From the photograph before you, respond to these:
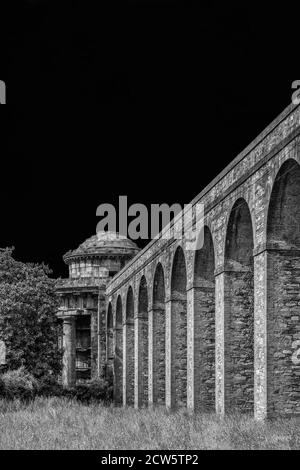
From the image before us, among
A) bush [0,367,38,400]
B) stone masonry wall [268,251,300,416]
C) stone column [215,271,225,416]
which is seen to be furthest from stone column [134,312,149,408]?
stone masonry wall [268,251,300,416]

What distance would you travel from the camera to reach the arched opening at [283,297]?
19.1 m

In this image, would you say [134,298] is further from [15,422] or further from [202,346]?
[15,422]

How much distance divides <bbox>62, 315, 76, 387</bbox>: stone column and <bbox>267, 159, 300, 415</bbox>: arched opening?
29.9 m

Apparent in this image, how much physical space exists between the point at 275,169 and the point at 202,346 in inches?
363

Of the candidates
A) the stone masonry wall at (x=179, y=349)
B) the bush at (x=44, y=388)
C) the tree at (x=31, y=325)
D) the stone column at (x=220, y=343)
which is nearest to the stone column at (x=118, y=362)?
the bush at (x=44, y=388)

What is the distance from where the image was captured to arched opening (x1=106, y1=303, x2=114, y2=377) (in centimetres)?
4872

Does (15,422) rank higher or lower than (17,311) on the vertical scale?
lower

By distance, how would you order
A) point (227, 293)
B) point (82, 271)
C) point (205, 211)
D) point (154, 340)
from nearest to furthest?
point (227, 293) → point (205, 211) → point (154, 340) → point (82, 271)

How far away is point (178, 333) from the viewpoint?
99.7 ft

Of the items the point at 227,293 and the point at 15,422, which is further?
the point at 227,293

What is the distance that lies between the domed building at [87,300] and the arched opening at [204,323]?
68.7 feet

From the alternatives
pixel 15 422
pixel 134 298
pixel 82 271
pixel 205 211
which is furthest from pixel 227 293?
pixel 82 271

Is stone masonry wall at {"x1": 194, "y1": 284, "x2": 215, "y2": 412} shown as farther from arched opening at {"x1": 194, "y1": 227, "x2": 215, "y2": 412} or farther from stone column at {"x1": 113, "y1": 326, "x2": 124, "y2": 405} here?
stone column at {"x1": 113, "y1": 326, "x2": 124, "y2": 405}

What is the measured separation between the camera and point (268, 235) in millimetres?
19609
